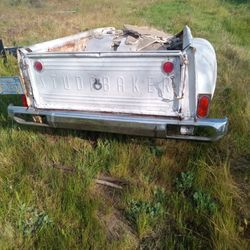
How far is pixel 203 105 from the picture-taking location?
3.25 meters

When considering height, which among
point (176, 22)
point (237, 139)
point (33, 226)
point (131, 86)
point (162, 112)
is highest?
point (131, 86)

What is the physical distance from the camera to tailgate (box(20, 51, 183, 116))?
10.7 ft

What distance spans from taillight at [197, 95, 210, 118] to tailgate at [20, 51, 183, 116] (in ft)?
0.67

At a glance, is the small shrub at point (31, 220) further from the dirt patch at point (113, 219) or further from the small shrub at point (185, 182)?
the small shrub at point (185, 182)

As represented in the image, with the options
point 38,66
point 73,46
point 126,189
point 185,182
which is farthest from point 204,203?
point 73,46

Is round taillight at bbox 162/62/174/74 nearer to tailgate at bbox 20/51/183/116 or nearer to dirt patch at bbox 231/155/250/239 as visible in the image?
tailgate at bbox 20/51/183/116

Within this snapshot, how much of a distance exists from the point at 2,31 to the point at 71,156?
30.7 feet

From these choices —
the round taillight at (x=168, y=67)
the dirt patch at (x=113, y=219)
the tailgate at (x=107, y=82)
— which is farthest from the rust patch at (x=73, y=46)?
the dirt patch at (x=113, y=219)

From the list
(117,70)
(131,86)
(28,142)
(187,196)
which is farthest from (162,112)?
(28,142)

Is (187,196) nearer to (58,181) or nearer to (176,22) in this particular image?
(58,181)

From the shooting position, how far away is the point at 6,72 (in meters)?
6.26

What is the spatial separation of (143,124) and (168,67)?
59cm

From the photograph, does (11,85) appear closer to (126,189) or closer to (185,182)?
(126,189)

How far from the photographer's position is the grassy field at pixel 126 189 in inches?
107
